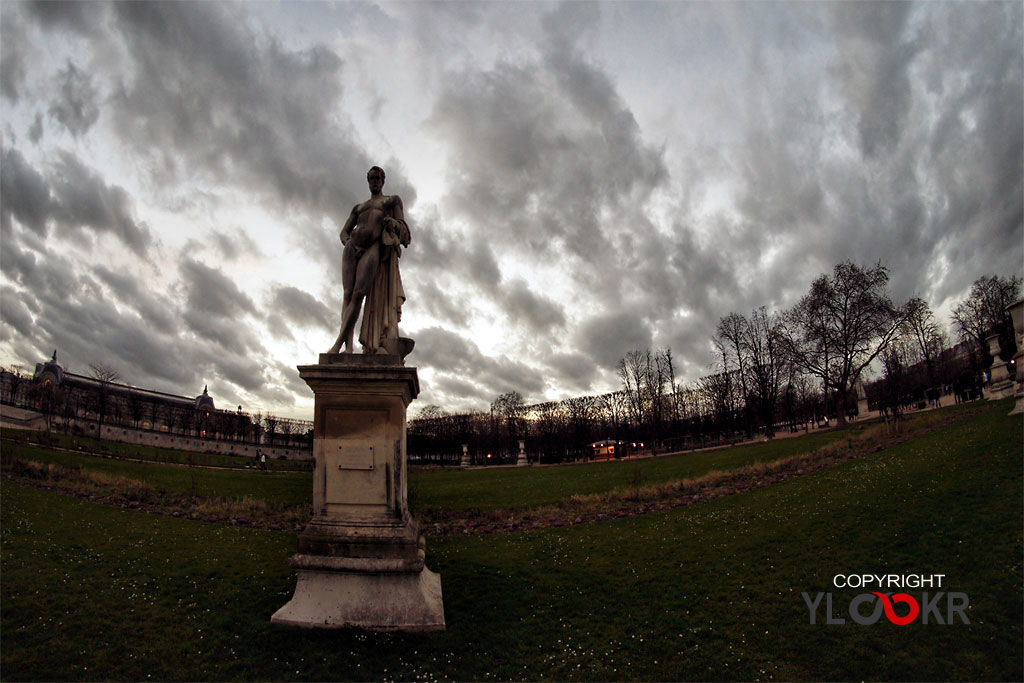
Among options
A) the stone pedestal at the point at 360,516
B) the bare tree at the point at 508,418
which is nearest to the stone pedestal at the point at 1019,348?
the stone pedestal at the point at 360,516

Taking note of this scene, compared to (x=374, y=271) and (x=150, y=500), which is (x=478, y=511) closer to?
(x=150, y=500)

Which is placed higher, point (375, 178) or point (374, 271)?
point (375, 178)

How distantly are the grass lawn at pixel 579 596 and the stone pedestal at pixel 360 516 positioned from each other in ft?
0.91

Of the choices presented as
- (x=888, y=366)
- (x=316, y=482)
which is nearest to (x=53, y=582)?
(x=316, y=482)

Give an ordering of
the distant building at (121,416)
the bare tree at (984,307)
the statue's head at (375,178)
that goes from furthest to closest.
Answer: the distant building at (121,416) → the bare tree at (984,307) → the statue's head at (375,178)

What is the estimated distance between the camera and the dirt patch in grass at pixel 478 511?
41.7 ft

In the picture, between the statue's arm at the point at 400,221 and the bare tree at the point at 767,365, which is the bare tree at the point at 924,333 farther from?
the statue's arm at the point at 400,221

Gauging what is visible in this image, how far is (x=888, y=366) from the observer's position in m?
62.0

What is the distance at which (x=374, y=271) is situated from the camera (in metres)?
7.07

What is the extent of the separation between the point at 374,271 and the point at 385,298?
432mm

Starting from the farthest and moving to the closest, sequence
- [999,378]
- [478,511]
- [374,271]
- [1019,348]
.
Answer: [999,378]
[1019,348]
[478,511]
[374,271]

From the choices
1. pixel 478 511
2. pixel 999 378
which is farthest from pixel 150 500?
pixel 999 378

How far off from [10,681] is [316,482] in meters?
2.99

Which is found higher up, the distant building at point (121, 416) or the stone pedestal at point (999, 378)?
the distant building at point (121, 416)
